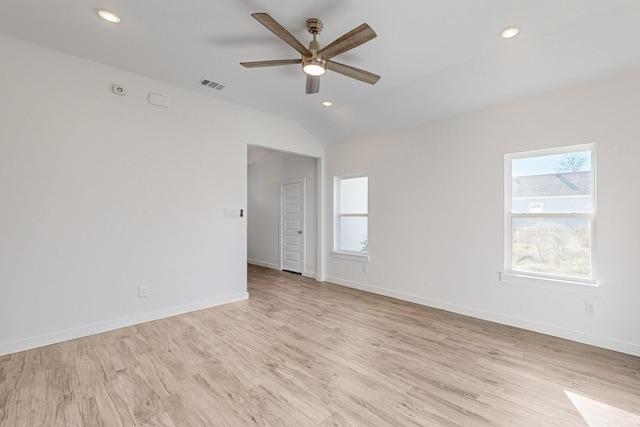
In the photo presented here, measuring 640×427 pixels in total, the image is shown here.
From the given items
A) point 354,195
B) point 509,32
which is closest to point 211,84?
point 354,195

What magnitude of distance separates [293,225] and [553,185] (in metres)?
4.67

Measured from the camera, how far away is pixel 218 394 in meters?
2.09

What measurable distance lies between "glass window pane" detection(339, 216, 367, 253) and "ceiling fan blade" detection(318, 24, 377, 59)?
3.32m

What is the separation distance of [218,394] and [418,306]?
120 inches

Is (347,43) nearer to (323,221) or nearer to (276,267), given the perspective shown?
(323,221)

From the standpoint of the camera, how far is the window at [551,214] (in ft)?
9.93

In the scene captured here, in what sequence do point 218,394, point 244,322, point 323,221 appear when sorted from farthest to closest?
point 323,221, point 244,322, point 218,394

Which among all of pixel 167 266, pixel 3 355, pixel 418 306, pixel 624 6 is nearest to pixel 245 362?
pixel 167 266

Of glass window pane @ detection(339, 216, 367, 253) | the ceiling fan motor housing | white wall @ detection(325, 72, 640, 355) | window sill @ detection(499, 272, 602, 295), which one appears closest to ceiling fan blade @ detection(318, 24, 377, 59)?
the ceiling fan motor housing

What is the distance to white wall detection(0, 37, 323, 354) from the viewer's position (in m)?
2.78

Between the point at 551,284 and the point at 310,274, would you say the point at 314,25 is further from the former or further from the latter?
the point at 310,274

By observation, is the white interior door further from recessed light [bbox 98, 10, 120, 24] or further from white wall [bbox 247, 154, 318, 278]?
recessed light [bbox 98, 10, 120, 24]

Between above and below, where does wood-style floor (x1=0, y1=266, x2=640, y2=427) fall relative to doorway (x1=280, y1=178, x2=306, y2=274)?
below

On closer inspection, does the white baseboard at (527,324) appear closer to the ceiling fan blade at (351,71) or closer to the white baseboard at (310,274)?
the white baseboard at (310,274)
